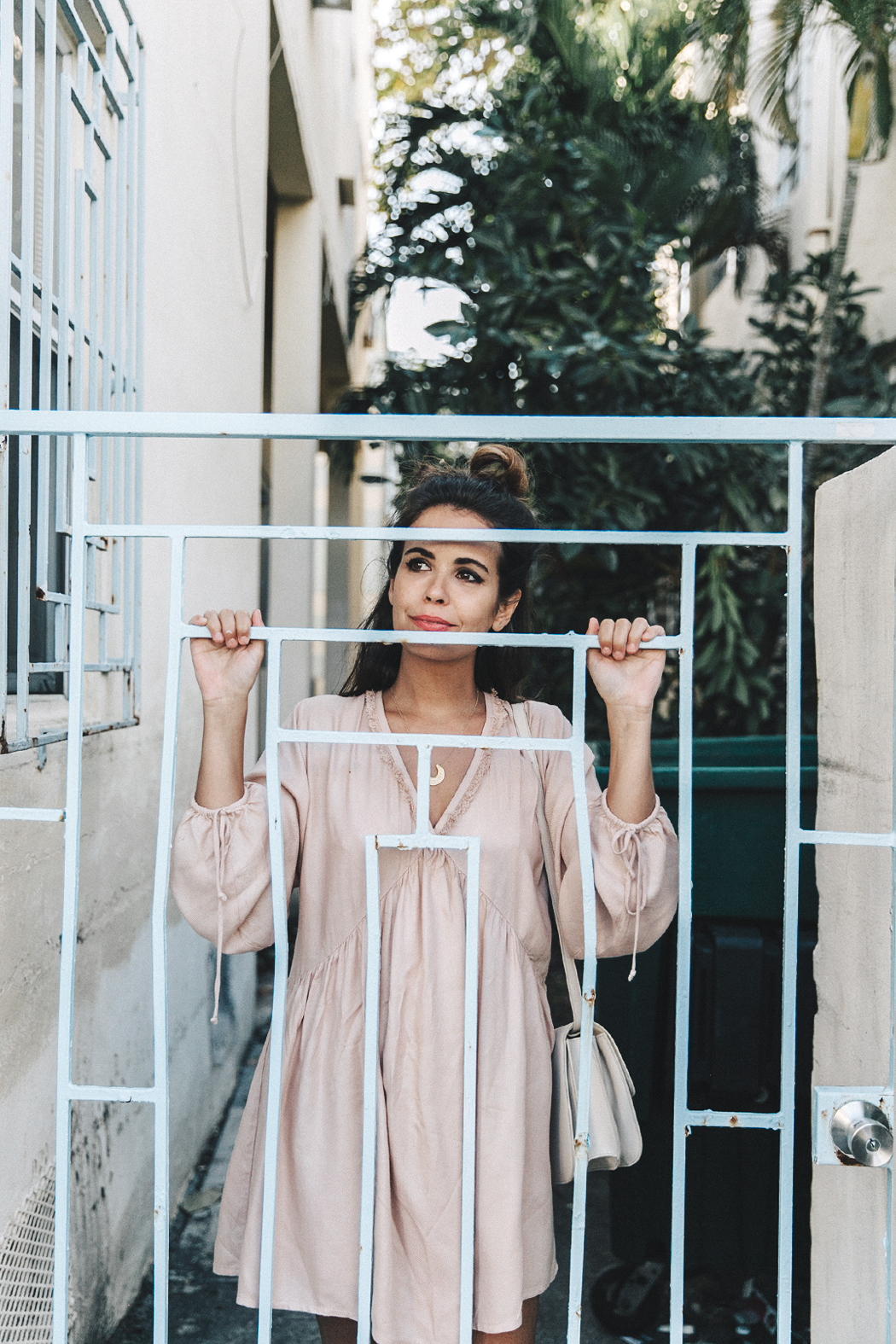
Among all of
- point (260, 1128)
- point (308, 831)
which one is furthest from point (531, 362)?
point (260, 1128)

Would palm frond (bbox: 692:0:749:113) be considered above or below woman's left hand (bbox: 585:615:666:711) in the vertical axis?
above

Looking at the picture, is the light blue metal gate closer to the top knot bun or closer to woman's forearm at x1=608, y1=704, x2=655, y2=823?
woman's forearm at x1=608, y1=704, x2=655, y2=823

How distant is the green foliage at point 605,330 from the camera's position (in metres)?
4.18

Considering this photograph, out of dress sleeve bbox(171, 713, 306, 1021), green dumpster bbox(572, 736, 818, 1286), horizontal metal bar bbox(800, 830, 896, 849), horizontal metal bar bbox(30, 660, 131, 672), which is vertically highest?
horizontal metal bar bbox(30, 660, 131, 672)

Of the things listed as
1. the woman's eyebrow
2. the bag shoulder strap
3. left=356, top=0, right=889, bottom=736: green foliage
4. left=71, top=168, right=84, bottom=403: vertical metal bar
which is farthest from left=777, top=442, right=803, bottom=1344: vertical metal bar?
left=356, top=0, right=889, bottom=736: green foliage

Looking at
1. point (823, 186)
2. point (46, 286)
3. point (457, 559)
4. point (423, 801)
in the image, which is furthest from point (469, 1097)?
point (823, 186)

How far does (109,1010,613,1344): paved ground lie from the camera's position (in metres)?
2.35

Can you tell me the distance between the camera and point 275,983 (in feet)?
4.37

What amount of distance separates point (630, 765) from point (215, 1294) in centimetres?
193

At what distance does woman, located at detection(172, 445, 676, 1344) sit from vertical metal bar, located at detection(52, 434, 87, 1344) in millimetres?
170

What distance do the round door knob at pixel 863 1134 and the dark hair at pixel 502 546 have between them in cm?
81

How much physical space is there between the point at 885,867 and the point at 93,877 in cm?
148

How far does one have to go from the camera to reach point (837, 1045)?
141cm

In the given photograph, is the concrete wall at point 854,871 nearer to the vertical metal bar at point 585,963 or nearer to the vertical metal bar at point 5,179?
the vertical metal bar at point 585,963
